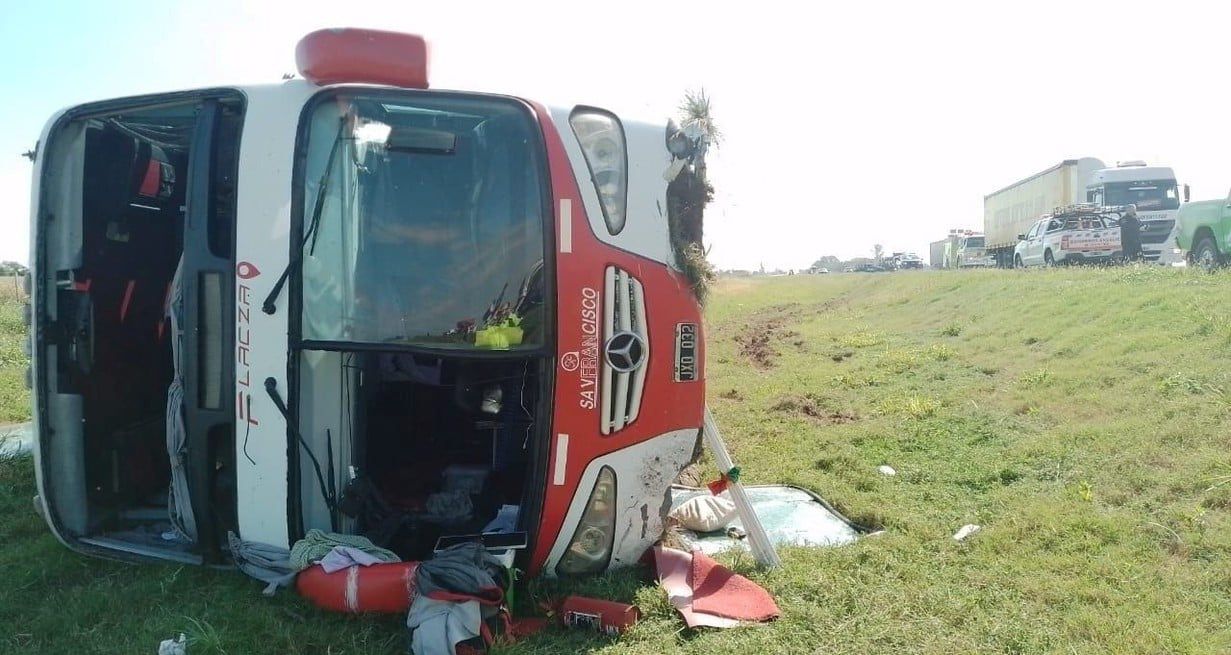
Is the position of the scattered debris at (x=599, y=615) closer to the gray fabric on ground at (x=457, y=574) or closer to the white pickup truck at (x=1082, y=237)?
the gray fabric on ground at (x=457, y=574)

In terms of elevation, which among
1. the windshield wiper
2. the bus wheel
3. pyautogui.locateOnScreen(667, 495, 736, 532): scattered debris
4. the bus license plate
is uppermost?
the bus wheel

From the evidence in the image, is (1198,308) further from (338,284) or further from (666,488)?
(338,284)

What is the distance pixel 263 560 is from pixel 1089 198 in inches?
960

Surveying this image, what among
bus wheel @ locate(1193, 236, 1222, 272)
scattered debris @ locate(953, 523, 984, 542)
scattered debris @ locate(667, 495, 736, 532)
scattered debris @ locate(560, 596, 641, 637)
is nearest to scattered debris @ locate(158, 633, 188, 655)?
scattered debris @ locate(560, 596, 641, 637)

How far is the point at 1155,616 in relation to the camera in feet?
10.4

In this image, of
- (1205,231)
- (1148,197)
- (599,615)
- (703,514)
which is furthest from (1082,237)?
(599,615)

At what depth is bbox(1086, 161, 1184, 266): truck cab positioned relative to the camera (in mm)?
19797

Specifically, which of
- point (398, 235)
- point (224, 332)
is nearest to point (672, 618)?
point (398, 235)

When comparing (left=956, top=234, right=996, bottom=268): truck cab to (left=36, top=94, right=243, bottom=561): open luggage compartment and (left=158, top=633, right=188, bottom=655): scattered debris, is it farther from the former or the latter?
(left=158, top=633, right=188, bottom=655): scattered debris

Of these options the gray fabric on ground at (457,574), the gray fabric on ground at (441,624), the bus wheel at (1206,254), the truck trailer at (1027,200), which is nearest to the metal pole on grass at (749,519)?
the gray fabric on ground at (457,574)

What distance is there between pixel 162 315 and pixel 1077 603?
4.61 m

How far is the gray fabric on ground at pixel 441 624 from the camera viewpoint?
279 centimetres

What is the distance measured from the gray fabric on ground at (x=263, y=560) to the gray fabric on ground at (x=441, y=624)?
64 cm

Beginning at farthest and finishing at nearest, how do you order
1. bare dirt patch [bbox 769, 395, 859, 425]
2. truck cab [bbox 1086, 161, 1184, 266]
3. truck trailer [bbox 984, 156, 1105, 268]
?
truck trailer [bbox 984, 156, 1105, 268] < truck cab [bbox 1086, 161, 1184, 266] < bare dirt patch [bbox 769, 395, 859, 425]
